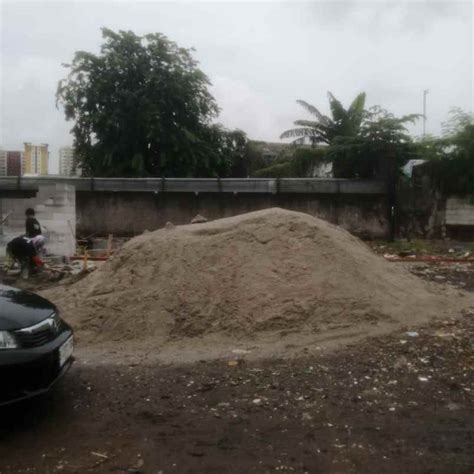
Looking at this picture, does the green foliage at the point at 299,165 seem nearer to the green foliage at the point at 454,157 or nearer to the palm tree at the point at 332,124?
the palm tree at the point at 332,124

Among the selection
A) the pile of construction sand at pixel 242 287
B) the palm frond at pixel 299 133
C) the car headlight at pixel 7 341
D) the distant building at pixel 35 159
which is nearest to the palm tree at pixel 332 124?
the palm frond at pixel 299 133

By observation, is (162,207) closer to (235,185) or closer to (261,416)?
(235,185)

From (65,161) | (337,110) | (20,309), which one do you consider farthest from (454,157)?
(65,161)

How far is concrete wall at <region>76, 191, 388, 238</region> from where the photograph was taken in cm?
1861

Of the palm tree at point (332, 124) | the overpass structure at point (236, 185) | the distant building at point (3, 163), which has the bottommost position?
the overpass structure at point (236, 185)

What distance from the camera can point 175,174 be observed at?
2295 centimetres

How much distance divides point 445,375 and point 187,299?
302 cm

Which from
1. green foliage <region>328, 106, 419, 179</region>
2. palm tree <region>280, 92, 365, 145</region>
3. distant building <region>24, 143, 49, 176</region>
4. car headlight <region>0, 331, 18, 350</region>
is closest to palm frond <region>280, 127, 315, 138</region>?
palm tree <region>280, 92, 365, 145</region>

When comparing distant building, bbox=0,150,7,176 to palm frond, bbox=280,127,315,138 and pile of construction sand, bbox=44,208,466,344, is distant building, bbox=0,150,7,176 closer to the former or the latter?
palm frond, bbox=280,127,315,138

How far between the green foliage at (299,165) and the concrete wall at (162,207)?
177 inches

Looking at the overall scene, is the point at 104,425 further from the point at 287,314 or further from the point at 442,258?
the point at 442,258

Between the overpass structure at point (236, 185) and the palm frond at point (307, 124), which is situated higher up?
the palm frond at point (307, 124)

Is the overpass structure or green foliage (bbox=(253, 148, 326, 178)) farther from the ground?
green foliage (bbox=(253, 148, 326, 178))

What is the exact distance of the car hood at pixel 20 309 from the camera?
13.0ft
